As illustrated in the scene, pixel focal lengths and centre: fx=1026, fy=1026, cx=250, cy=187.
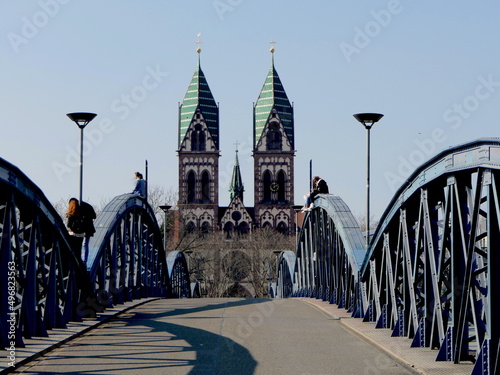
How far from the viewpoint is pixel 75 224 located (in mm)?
17141

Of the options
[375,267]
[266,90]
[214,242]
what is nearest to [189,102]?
[266,90]

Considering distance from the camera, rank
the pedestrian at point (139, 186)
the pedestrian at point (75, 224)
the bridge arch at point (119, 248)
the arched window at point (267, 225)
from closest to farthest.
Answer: the pedestrian at point (75, 224), the bridge arch at point (119, 248), the pedestrian at point (139, 186), the arched window at point (267, 225)

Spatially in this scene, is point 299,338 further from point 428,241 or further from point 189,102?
point 189,102

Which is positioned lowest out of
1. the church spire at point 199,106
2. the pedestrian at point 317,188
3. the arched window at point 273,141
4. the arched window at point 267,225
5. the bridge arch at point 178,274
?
the bridge arch at point 178,274

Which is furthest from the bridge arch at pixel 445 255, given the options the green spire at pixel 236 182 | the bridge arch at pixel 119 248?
the green spire at pixel 236 182

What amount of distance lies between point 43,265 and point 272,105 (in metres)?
121

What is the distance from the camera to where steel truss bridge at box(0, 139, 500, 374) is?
10.2 meters

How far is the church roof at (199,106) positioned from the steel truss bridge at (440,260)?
116323mm

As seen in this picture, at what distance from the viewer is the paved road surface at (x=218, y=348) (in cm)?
1110

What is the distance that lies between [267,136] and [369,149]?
115 meters

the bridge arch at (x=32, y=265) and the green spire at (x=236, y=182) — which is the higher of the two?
the green spire at (x=236, y=182)

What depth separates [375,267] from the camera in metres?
16.5

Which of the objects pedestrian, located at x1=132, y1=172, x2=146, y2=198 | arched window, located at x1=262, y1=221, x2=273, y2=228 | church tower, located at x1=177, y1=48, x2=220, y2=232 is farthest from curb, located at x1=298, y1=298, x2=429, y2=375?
church tower, located at x1=177, y1=48, x2=220, y2=232

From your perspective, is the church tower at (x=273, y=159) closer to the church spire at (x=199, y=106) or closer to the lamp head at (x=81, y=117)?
the church spire at (x=199, y=106)
